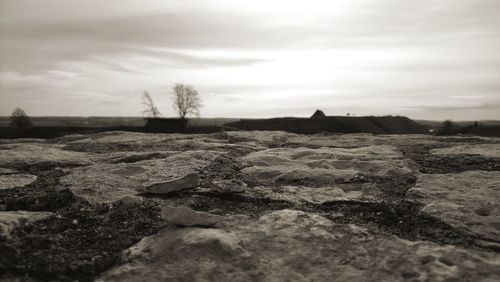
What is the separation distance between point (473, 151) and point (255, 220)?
5.43 feet

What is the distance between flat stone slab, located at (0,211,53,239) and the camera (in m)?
1.37

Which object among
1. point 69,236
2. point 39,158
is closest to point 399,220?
point 69,236

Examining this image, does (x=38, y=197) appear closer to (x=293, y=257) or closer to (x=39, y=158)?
(x=39, y=158)

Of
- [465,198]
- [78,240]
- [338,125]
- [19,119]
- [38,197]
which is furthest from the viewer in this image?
[19,119]

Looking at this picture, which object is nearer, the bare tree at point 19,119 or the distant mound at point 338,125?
the distant mound at point 338,125

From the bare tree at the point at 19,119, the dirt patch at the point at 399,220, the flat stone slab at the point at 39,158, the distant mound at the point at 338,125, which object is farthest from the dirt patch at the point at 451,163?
the bare tree at the point at 19,119

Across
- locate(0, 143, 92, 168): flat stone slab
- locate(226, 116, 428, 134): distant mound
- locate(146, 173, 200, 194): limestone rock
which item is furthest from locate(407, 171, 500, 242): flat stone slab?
locate(226, 116, 428, 134): distant mound

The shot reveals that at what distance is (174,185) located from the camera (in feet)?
5.79

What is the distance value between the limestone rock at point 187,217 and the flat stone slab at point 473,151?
5.39 ft

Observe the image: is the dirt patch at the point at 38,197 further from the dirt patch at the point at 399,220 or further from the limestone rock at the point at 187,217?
the dirt patch at the point at 399,220

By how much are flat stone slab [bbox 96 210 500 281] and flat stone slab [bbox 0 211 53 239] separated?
1.41 ft

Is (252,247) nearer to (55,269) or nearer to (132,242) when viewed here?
(132,242)

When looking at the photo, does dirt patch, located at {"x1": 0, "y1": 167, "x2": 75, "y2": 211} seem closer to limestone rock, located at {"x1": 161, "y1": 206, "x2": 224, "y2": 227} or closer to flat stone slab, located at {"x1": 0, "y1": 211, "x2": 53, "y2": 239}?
flat stone slab, located at {"x1": 0, "y1": 211, "x2": 53, "y2": 239}

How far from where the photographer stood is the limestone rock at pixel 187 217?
4.61ft
